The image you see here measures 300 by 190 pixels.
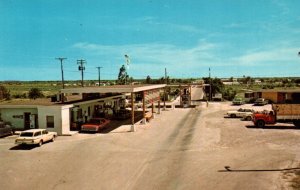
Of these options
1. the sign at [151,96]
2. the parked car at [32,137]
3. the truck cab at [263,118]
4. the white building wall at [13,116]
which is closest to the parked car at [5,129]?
the white building wall at [13,116]

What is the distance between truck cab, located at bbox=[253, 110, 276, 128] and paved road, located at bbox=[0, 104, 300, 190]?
1.86m

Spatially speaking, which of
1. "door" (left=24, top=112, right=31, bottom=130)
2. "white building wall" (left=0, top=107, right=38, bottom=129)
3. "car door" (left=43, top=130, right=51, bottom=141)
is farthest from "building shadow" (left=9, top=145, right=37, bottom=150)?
"white building wall" (left=0, top=107, right=38, bottom=129)

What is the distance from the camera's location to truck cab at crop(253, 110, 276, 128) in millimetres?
36531

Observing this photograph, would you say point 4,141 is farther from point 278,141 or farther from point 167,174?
point 278,141

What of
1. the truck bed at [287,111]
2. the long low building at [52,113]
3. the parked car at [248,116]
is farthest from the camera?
the parked car at [248,116]

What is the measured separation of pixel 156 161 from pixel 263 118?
18.4 m

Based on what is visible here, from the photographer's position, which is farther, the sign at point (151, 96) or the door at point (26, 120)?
the sign at point (151, 96)

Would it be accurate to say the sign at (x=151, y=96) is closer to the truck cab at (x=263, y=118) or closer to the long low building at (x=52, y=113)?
the long low building at (x=52, y=113)

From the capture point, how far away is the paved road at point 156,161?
18359mm

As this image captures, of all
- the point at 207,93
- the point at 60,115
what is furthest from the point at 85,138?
the point at 207,93

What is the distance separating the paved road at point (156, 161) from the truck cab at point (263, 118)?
73.4 inches

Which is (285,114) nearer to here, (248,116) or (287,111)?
(287,111)

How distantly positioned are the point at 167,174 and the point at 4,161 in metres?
11.6

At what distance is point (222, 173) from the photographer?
19.9 m
